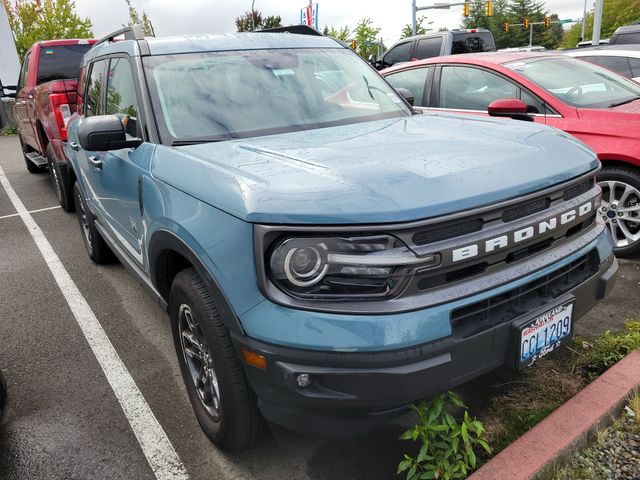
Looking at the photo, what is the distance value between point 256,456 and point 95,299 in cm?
249

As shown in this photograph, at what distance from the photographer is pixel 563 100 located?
466 cm

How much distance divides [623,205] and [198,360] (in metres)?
3.51

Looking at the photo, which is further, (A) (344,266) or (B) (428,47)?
(B) (428,47)

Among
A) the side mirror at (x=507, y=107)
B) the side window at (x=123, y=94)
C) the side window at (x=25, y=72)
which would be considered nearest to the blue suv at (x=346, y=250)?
the side window at (x=123, y=94)

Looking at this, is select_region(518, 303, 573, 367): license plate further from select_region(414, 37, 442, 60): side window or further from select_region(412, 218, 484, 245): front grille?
select_region(414, 37, 442, 60): side window

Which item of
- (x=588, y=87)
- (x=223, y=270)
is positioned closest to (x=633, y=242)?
(x=588, y=87)

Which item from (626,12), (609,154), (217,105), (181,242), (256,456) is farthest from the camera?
(626,12)

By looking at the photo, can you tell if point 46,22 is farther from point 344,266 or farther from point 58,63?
point 344,266

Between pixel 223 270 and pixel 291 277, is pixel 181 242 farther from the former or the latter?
pixel 291 277

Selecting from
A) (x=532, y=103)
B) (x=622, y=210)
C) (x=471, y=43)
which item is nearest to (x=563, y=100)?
(x=532, y=103)

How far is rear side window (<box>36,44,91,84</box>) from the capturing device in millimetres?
8641

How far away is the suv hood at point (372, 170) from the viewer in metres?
1.87

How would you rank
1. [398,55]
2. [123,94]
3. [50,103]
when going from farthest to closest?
[398,55], [50,103], [123,94]

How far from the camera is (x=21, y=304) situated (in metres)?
4.42
